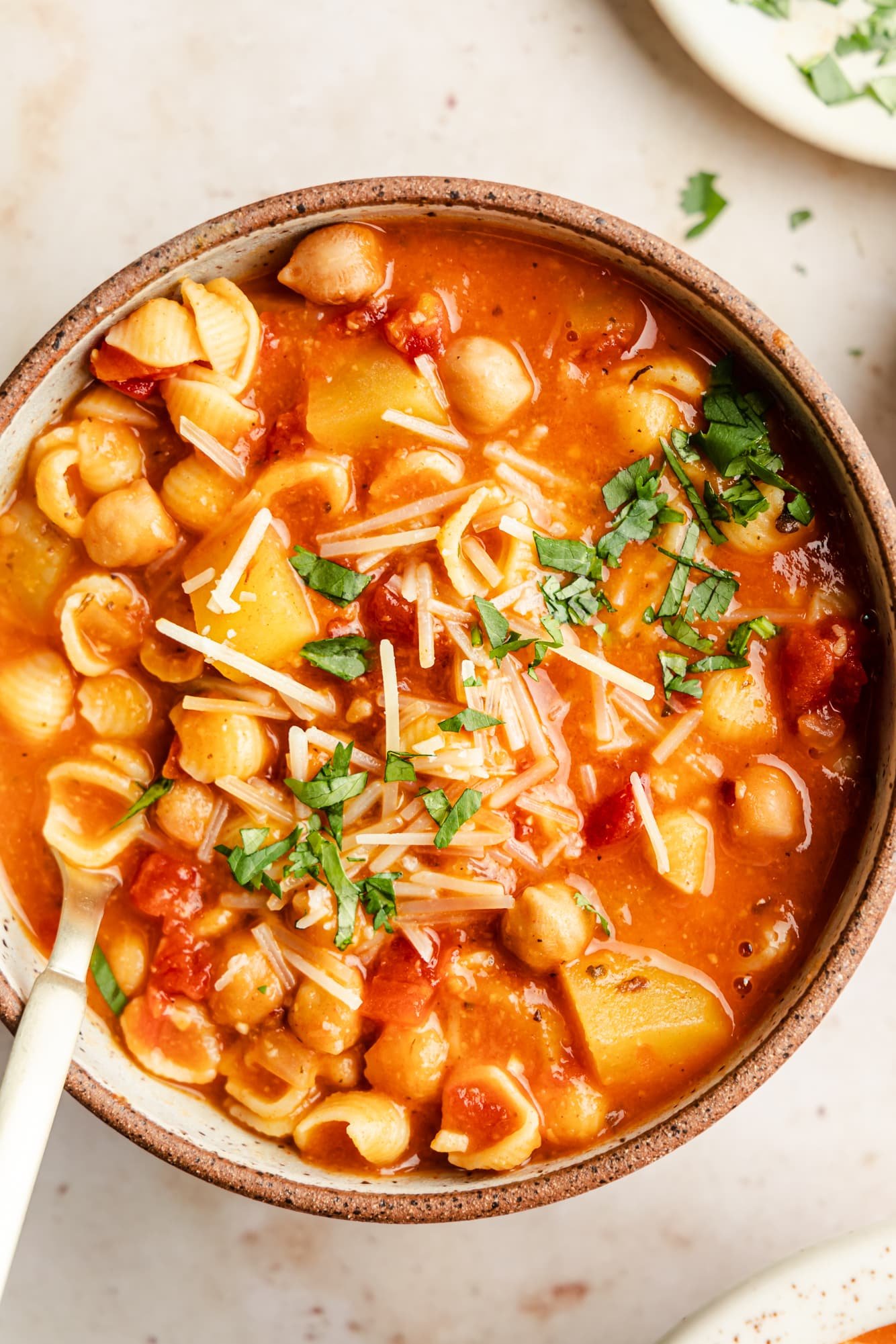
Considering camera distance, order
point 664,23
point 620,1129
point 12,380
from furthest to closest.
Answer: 1. point 664,23
2. point 620,1129
3. point 12,380

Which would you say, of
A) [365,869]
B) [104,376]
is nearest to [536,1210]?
[365,869]

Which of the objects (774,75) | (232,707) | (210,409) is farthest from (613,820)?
(774,75)

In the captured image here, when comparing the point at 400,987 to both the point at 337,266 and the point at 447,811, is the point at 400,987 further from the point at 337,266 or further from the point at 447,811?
the point at 337,266

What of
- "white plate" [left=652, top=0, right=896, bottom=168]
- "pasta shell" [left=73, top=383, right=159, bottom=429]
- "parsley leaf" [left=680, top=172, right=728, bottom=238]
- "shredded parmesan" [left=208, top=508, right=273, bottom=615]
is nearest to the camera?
"shredded parmesan" [left=208, top=508, right=273, bottom=615]

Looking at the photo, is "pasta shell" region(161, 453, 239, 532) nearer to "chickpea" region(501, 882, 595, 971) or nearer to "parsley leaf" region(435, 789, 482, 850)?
"parsley leaf" region(435, 789, 482, 850)

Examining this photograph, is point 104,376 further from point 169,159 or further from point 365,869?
point 365,869

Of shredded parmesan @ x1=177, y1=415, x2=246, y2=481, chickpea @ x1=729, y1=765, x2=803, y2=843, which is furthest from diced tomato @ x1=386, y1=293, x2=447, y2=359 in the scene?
chickpea @ x1=729, y1=765, x2=803, y2=843

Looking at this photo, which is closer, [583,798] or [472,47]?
[583,798]
